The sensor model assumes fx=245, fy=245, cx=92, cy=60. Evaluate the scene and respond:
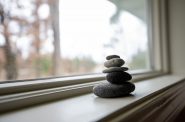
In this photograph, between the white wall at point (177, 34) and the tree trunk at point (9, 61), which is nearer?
the tree trunk at point (9, 61)

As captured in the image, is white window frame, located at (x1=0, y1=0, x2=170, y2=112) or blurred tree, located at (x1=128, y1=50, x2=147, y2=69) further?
blurred tree, located at (x1=128, y1=50, x2=147, y2=69)

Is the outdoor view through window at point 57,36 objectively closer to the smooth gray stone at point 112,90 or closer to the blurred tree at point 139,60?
the blurred tree at point 139,60

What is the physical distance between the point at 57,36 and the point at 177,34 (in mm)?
1120

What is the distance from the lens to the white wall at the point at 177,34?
1.79m

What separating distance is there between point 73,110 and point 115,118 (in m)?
0.11

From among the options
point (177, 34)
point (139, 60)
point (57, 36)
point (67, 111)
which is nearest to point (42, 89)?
point (67, 111)

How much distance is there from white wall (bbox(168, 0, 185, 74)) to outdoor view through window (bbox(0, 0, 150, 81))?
0.41m

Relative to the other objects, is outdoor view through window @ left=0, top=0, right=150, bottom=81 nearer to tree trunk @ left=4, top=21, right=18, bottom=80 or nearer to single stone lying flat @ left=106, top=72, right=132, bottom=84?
tree trunk @ left=4, top=21, right=18, bottom=80

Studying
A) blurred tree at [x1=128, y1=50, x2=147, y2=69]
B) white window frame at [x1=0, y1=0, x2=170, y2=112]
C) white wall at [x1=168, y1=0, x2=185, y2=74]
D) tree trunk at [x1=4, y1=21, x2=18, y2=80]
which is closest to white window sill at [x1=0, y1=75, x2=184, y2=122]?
white window frame at [x1=0, y1=0, x2=170, y2=112]

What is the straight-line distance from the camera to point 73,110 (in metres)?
0.56

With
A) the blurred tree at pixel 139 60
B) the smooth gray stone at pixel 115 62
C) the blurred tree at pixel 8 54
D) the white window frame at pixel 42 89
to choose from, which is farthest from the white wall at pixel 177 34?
the blurred tree at pixel 8 54

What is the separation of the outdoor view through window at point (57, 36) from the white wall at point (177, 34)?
41cm

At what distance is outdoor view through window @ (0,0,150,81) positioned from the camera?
0.79 meters

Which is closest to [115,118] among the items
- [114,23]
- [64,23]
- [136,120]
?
[136,120]
